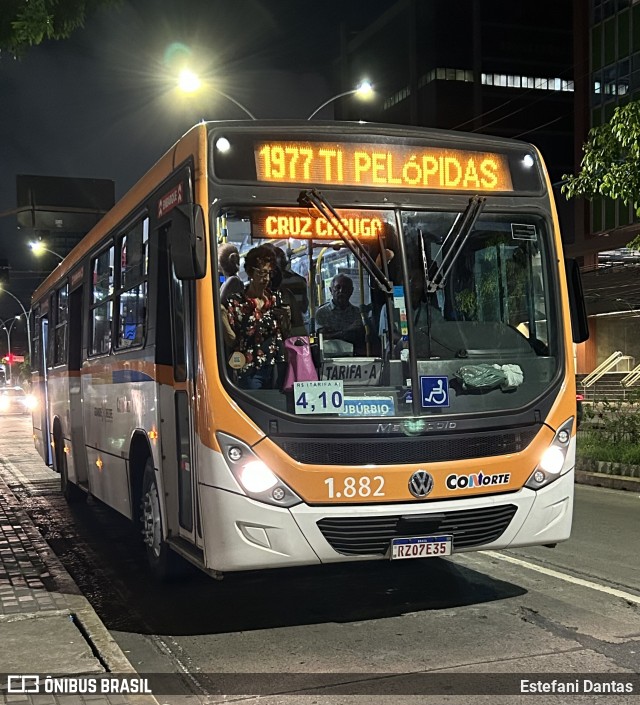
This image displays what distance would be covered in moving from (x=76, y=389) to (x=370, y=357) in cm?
612

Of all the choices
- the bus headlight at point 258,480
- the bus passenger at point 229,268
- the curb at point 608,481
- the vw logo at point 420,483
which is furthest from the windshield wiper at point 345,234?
the curb at point 608,481

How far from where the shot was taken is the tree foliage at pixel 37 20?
27.7 ft

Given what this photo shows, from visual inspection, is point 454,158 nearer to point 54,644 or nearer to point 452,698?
point 452,698

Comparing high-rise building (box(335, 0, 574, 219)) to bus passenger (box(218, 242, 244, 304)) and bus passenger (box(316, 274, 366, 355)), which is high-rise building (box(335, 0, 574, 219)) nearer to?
bus passenger (box(316, 274, 366, 355))

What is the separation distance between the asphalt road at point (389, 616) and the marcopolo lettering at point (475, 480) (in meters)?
0.91

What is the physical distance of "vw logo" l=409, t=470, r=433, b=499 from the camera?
19.2 feet

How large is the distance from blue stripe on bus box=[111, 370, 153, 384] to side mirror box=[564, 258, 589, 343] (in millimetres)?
3277

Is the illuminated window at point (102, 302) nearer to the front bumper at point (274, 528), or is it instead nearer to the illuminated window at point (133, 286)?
the illuminated window at point (133, 286)

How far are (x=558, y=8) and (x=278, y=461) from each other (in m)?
81.6

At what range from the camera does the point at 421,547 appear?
5879 millimetres

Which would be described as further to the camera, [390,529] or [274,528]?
[390,529]

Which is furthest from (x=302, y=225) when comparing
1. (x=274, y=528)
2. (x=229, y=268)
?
(x=274, y=528)

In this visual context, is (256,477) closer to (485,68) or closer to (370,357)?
(370,357)

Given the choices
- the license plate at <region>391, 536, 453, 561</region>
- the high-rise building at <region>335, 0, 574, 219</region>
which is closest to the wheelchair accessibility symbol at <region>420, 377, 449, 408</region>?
the license plate at <region>391, 536, 453, 561</region>
